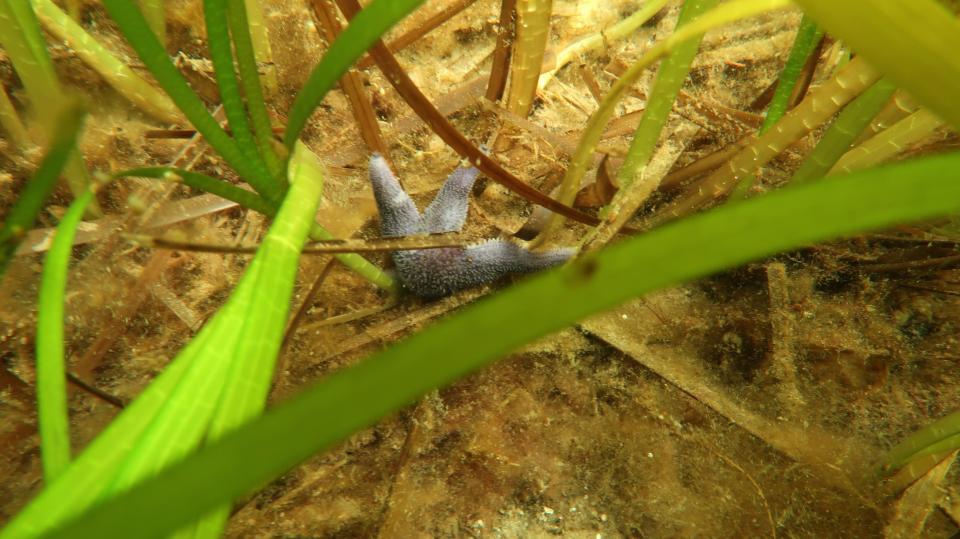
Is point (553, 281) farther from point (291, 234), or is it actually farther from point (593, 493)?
point (593, 493)

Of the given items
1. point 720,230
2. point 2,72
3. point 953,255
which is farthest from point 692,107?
point 2,72

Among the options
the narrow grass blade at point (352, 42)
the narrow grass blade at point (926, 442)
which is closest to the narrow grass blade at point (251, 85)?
the narrow grass blade at point (352, 42)

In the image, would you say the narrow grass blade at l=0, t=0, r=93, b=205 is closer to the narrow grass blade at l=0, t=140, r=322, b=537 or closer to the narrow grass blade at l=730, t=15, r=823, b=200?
the narrow grass blade at l=0, t=140, r=322, b=537

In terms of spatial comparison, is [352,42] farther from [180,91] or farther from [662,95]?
[662,95]

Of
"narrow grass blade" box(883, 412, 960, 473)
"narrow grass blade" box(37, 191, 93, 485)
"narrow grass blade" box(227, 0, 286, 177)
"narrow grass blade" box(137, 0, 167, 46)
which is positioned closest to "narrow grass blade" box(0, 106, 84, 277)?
"narrow grass blade" box(37, 191, 93, 485)

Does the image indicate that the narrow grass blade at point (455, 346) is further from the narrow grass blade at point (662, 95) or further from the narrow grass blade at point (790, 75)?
the narrow grass blade at point (790, 75)
